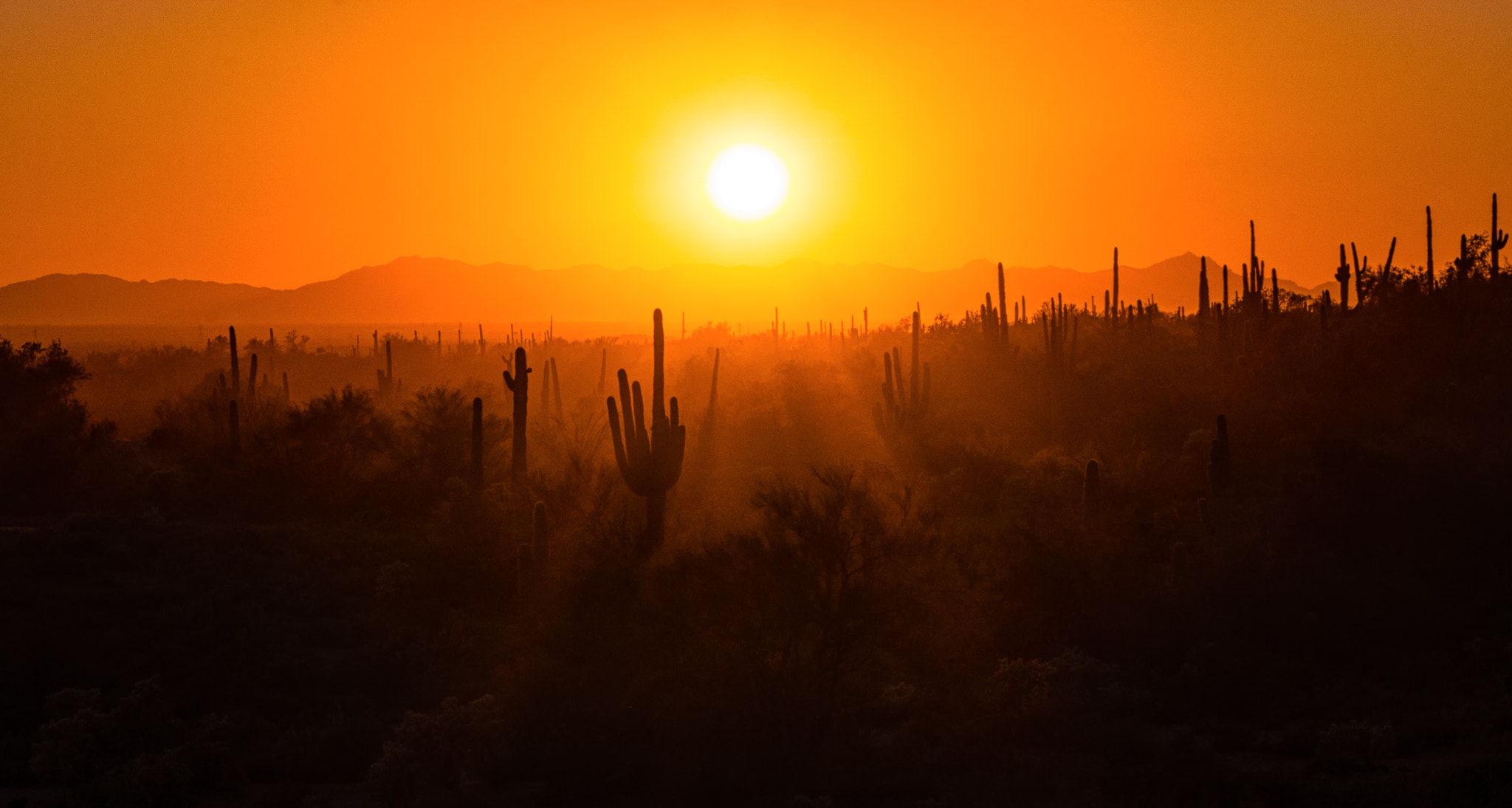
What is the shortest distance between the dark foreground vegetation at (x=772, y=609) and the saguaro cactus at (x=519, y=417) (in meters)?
0.11

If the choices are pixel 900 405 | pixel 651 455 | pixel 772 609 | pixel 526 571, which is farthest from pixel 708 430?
pixel 772 609

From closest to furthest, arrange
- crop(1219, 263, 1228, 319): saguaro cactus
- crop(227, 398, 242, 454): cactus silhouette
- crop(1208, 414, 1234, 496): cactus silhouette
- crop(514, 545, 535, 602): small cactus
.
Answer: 1. crop(514, 545, 535, 602): small cactus
2. crop(1208, 414, 1234, 496): cactus silhouette
3. crop(227, 398, 242, 454): cactus silhouette
4. crop(1219, 263, 1228, 319): saguaro cactus

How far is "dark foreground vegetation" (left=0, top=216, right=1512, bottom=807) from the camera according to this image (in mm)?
11328

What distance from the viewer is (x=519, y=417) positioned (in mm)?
24312

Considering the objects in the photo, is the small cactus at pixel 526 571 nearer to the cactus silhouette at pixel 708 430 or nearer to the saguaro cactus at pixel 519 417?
the saguaro cactus at pixel 519 417

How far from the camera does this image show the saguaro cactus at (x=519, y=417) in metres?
23.5

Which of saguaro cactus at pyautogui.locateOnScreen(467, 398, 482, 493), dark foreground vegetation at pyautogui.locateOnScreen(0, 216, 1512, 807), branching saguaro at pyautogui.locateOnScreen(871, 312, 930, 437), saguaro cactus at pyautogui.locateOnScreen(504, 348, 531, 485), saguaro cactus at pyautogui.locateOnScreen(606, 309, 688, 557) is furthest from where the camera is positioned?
branching saguaro at pyautogui.locateOnScreen(871, 312, 930, 437)

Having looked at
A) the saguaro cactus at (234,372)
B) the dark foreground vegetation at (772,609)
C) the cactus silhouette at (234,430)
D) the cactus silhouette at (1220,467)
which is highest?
the saguaro cactus at (234,372)

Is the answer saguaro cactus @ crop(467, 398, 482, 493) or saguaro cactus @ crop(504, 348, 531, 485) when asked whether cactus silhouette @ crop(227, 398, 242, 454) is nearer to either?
saguaro cactus @ crop(504, 348, 531, 485)

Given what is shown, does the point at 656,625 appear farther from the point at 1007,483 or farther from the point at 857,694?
the point at 1007,483

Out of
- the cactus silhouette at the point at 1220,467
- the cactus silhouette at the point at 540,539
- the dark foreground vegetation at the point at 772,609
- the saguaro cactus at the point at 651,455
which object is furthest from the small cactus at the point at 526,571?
the cactus silhouette at the point at 1220,467

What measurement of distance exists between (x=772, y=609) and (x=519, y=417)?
483 inches

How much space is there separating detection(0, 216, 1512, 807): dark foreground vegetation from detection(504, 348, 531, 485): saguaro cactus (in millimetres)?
110

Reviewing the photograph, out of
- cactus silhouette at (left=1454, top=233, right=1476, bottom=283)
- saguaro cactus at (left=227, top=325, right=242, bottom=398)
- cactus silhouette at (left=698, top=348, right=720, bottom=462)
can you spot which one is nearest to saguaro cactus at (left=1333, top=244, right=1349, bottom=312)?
cactus silhouette at (left=1454, top=233, right=1476, bottom=283)
